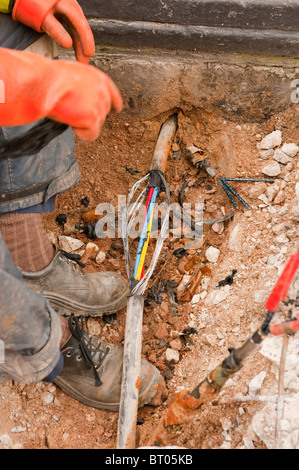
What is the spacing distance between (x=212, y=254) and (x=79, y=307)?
2.18 feet

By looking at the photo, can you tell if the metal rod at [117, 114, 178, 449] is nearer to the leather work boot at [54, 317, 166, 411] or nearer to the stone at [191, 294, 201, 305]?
the leather work boot at [54, 317, 166, 411]

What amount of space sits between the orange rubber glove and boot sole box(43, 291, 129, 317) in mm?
948

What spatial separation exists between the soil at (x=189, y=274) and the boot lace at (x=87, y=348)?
0.56 ft

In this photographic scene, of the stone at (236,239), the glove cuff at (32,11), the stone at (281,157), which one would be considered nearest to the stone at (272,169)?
the stone at (281,157)

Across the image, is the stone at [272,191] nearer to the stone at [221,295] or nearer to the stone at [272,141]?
the stone at [272,141]

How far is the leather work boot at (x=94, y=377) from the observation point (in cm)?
186

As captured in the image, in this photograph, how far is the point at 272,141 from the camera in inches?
94.7

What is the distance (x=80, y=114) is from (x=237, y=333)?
1.09 metres

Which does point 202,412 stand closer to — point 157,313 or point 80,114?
point 157,313

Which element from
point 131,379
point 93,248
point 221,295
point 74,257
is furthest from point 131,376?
point 93,248

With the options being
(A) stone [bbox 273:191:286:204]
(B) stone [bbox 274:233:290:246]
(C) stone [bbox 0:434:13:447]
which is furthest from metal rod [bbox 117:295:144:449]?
(A) stone [bbox 273:191:286:204]

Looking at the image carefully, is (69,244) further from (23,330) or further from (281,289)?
(281,289)

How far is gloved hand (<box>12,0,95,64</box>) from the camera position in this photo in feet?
5.49
